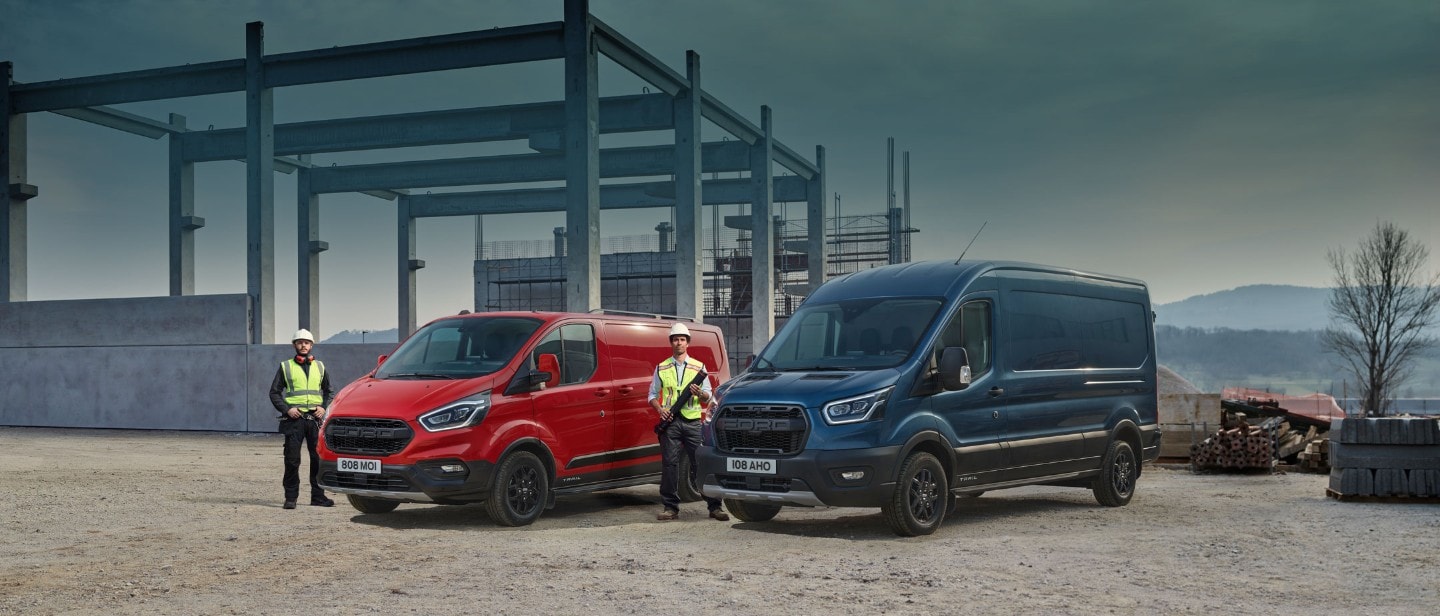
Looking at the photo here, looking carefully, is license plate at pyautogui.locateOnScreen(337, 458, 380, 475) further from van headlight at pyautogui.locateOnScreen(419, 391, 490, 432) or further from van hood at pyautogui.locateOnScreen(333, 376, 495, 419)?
van headlight at pyautogui.locateOnScreen(419, 391, 490, 432)

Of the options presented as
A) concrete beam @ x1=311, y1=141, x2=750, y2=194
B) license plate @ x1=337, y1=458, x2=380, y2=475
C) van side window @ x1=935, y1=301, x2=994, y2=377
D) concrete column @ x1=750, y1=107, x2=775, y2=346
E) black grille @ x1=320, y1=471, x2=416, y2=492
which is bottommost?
black grille @ x1=320, y1=471, x2=416, y2=492

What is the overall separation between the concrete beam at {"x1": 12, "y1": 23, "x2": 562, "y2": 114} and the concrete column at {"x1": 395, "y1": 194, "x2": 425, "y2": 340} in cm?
1717

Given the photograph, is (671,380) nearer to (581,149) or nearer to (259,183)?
(581,149)

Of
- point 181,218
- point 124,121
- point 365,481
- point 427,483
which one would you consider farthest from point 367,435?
point 181,218

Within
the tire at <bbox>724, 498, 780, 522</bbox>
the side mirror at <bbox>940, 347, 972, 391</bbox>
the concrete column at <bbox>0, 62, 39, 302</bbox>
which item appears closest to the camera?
the side mirror at <bbox>940, 347, 972, 391</bbox>

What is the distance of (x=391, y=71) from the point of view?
23.9m

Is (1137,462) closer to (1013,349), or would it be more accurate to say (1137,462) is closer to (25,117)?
(1013,349)

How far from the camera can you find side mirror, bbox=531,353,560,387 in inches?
416

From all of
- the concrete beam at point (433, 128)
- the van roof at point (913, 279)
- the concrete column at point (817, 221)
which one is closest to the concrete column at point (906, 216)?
the concrete column at point (817, 221)

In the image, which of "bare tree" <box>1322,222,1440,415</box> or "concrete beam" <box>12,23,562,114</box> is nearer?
"concrete beam" <box>12,23,562,114</box>

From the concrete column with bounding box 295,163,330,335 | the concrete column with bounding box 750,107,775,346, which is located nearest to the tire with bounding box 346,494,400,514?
the concrete column with bounding box 750,107,775,346

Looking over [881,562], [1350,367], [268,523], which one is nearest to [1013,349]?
[881,562]

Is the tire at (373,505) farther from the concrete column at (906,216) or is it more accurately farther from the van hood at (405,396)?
the concrete column at (906,216)

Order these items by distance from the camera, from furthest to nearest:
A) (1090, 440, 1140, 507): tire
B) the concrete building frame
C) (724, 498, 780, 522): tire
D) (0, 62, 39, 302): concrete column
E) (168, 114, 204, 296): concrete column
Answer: (168, 114, 204, 296): concrete column < (0, 62, 39, 302): concrete column < the concrete building frame < (1090, 440, 1140, 507): tire < (724, 498, 780, 522): tire
